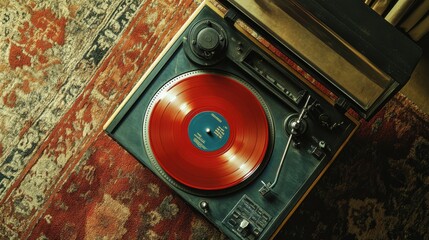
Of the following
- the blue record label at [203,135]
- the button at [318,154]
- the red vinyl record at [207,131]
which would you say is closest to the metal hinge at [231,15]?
the red vinyl record at [207,131]

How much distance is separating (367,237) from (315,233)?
0.72ft

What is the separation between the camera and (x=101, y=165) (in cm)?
189

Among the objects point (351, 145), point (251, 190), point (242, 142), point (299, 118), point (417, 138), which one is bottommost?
point (251, 190)

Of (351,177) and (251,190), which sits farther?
(351,177)

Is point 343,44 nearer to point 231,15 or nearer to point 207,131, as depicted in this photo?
point 231,15

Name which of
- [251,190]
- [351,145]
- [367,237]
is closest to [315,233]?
[367,237]

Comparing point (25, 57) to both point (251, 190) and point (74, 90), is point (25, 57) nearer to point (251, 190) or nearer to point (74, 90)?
point (74, 90)

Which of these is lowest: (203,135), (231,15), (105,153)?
(105,153)

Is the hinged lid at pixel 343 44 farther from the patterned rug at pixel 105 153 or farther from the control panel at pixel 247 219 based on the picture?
the patterned rug at pixel 105 153

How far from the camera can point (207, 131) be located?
144cm

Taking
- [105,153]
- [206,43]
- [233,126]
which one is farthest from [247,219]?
[105,153]

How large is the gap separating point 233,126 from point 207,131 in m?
0.09

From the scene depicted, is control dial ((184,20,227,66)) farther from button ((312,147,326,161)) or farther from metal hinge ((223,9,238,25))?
button ((312,147,326,161))

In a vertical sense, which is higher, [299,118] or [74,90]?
[299,118]
